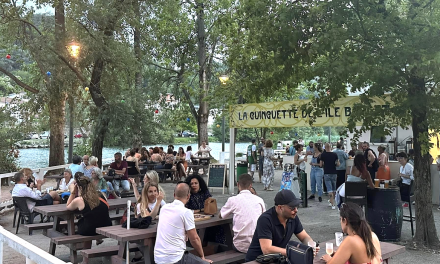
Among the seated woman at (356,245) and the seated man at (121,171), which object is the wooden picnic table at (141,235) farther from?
the seated man at (121,171)

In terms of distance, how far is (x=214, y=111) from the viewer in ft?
89.2

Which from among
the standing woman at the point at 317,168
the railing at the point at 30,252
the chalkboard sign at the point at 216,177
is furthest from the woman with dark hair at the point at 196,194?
the chalkboard sign at the point at 216,177

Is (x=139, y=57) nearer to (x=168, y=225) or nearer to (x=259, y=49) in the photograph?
(x=259, y=49)

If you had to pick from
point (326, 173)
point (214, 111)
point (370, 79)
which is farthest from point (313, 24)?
point (214, 111)

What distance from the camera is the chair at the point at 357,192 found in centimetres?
872

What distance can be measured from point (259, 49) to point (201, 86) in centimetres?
1512

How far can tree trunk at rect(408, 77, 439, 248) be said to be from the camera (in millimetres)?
7883

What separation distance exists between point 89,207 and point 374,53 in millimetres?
5366

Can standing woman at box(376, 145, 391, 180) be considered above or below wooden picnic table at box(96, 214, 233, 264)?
above

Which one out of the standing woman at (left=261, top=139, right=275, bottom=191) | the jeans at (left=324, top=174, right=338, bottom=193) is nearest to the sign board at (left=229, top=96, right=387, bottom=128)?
the jeans at (left=324, top=174, right=338, bottom=193)

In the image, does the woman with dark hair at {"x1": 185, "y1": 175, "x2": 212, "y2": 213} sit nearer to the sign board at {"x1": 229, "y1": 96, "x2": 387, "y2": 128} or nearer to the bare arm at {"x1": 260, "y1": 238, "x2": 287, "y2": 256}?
the bare arm at {"x1": 260, "y1": 238, "x2": 287, "y2": 256}

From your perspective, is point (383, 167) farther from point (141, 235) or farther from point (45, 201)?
point (141, 235)

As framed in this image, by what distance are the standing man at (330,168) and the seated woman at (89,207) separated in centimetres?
724

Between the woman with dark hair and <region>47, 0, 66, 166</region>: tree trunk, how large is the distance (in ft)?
32.7
